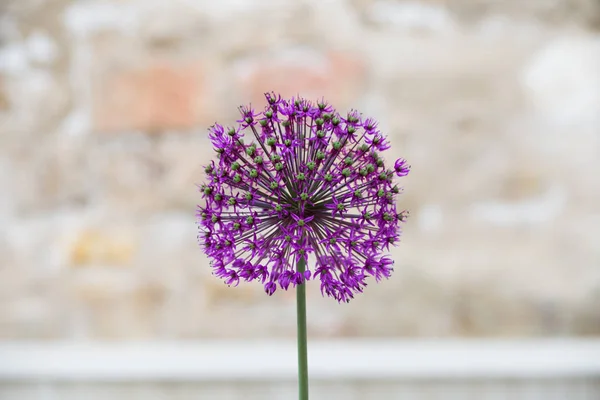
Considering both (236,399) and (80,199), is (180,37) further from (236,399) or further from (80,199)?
(236,399)

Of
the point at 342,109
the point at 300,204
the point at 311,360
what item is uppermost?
the point at 342,109

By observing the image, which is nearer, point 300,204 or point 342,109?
point 300,204

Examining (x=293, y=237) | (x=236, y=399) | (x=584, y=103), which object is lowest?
(x=236, y=399)

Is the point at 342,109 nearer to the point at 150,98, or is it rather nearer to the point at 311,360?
the point at 150,98

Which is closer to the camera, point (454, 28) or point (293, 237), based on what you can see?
point (293, 237)

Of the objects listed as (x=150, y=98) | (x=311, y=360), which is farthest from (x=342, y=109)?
(x=311, y=360)

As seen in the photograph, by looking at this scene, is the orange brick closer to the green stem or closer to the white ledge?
the white ledge

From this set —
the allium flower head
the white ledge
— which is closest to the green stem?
the allium flower head

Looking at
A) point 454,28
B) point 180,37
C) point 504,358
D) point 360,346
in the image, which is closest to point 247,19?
point 180,37
